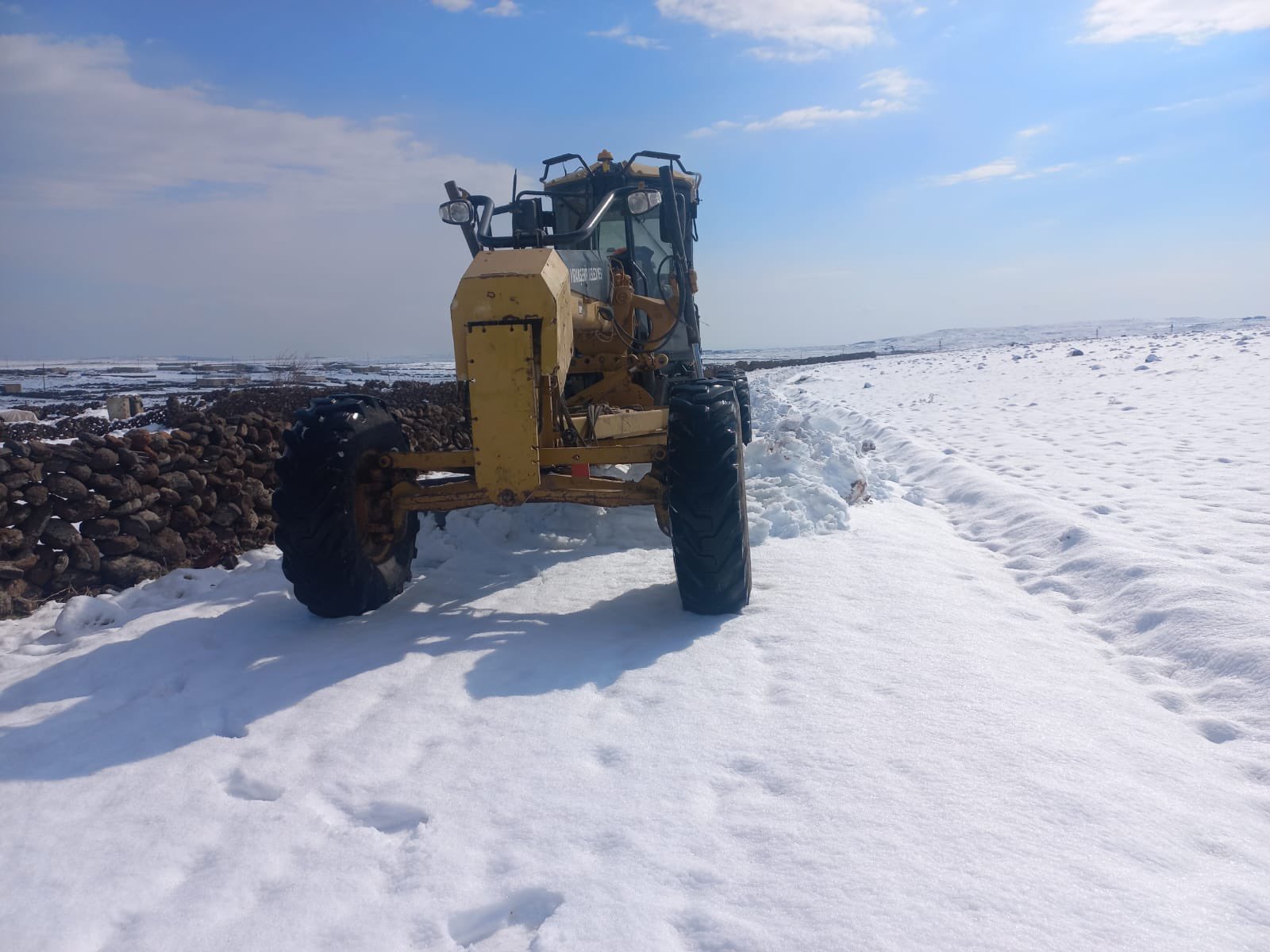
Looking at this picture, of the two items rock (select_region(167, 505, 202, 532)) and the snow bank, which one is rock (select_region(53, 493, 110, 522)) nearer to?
rock (select_region(167, 505, 202, 532))

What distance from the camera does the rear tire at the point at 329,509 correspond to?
4.00 m

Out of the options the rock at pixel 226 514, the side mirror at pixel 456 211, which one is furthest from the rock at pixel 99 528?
the side mirror at pixel 456 211

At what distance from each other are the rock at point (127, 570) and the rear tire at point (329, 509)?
1690 mm

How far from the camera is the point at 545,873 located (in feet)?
6.96

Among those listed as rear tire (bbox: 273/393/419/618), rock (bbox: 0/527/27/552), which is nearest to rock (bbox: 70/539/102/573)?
rock (bbox: 0/527/27/552)

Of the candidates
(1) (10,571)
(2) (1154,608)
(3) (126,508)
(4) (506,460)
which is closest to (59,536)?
(1) (10,571)

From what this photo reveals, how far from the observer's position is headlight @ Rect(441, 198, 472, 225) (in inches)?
194

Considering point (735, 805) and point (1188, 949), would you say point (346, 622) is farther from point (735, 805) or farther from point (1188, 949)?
point (1188, 949)

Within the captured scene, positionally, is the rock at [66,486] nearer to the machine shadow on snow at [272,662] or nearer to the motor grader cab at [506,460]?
the machine shadow on snow at [272,662]

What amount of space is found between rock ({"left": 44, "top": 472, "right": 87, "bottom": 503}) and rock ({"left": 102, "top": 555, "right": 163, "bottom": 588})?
17.2 inches

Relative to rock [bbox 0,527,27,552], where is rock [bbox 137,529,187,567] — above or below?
below

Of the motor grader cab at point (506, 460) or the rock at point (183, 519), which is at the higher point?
the motor grader cab at point (506, 460)

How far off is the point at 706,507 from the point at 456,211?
2539mm

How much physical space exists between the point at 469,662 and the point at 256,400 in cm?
1033
